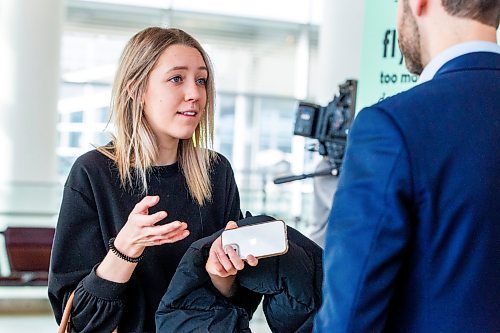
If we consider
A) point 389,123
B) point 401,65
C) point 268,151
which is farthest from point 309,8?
point 389,123

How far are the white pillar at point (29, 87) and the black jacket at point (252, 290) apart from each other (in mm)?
9061

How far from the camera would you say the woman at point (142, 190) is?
2236mm

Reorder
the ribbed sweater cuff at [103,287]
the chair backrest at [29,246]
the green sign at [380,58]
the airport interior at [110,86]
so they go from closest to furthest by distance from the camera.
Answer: the ribbed sweater cuff at [103,287] < the green sign at [380,58] < the chair backrest at [29,246] < the airport interior at [110,86]

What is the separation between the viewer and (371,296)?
4.47 ft

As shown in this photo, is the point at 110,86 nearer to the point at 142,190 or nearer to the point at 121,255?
the point at 142,190

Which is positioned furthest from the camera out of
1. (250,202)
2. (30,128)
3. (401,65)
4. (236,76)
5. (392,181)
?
(236,76)

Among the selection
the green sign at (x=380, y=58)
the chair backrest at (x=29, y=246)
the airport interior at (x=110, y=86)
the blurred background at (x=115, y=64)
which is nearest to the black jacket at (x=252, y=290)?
the green sign at (x=380, y=58)

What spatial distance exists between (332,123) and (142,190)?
2.81 m

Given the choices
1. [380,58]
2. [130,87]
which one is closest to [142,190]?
[130,87]

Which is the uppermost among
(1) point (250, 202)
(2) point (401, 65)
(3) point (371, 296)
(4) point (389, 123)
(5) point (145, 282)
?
(2) point (401, 65)

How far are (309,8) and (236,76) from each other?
2.07 metres

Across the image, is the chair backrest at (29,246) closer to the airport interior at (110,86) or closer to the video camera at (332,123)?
the airport interior at (110,86)

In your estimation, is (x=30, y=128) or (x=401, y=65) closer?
(x=401, y=65)

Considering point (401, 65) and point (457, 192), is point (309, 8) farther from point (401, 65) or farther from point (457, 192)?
point (457, 192)
